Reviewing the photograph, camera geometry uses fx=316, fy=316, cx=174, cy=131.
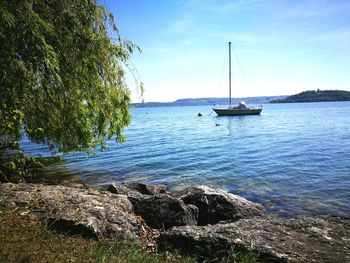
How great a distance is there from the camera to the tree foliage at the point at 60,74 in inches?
238

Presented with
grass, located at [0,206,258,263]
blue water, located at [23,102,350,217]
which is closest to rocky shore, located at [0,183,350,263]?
grass, located at [0,206,258,263]

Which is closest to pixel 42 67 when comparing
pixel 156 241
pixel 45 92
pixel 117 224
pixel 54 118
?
pixel 45 92

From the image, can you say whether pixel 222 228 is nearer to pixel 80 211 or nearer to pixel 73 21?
pixel 80 211

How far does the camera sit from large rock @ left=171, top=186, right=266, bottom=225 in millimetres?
9703

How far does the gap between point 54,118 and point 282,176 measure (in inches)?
558

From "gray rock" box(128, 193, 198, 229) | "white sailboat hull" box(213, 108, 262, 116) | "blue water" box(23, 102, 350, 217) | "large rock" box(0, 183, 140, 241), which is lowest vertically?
"blue water" box(23, 102, 350, 217)

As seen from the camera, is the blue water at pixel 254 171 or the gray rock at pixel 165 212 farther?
the blue water at pixel 254 171

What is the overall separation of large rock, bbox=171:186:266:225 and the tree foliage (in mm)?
4018

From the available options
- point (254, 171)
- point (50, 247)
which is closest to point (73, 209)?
point (50, 247)

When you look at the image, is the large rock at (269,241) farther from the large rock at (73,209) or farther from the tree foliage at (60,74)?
the tree foliage at (60,74)

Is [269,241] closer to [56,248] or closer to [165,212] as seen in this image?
[165,212]

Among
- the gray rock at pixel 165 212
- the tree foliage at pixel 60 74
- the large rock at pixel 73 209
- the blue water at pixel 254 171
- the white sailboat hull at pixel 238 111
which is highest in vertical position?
the tree foliage at pixel 60 74

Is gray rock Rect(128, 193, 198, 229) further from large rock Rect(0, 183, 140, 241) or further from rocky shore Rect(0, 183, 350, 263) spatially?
large rock Rect(0, 183, 140, 241)

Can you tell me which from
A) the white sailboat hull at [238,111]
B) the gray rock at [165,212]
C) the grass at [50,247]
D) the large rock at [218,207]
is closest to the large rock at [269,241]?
the grass at [50,247]
